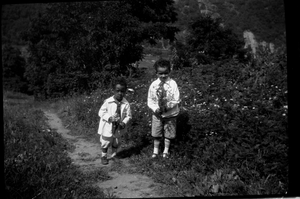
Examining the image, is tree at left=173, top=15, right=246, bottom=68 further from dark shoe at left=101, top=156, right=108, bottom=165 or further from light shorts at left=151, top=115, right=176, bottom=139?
dark shoe at left=101, top=156, right=108, bottom=165

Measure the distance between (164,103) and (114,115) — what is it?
37.9 inches

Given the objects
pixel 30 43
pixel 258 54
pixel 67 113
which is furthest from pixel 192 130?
pixel 30 43

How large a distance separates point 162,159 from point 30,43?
86.6 feet

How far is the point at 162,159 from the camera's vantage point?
16.0ft

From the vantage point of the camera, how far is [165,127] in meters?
5.11

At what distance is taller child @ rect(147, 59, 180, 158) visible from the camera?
16.2ft

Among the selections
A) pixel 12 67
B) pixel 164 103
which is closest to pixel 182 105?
pixel 164 103

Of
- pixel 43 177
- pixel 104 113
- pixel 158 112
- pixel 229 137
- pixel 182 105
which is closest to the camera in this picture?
pixel 43 177

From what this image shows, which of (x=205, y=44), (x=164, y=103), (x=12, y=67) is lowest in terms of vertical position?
→ (x=164, y=103)

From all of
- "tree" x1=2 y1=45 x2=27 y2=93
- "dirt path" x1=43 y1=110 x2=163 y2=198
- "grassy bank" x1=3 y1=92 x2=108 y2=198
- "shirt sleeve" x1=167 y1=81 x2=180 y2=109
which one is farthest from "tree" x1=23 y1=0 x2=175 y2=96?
"tree" x1=2 y1=45 x2=27 y2=93

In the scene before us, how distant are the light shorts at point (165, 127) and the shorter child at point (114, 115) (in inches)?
21.6

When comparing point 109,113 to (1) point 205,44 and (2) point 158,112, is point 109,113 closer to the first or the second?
(2) point 158,112

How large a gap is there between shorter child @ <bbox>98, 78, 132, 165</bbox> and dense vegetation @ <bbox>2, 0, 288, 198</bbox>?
0.62 m

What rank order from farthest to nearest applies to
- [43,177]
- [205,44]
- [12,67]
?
[12,67] → [205,44] → [43,177]
